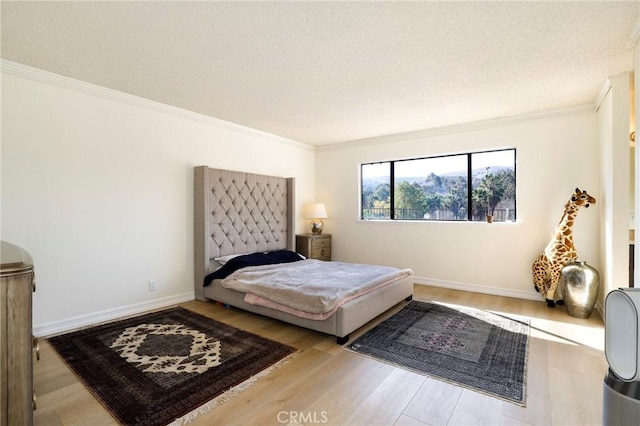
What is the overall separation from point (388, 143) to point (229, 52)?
3.23m

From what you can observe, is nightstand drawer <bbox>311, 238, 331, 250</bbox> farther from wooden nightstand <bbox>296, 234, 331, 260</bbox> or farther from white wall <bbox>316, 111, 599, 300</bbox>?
white wall <bbox>316, 111, 599, 300</bbox>

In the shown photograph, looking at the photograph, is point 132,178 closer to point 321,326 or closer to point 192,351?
point 192,351

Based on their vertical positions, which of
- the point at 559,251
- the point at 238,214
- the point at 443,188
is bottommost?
the point at 559,251

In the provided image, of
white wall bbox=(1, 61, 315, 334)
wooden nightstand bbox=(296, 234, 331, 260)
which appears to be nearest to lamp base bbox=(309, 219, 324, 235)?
wooden nightstand bbox=(296, 234, 331, 260)

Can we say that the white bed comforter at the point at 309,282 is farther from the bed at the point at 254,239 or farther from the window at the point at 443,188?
the window at the point at 443,188

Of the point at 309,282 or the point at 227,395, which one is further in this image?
the point at 309,282

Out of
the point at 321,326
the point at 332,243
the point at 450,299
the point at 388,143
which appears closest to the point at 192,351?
the point at 321,326

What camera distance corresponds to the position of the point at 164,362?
2.29m

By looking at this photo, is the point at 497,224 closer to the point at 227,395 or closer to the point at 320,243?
the point at 320,243

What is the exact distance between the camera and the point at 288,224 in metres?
5.04

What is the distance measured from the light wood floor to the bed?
0.31 m

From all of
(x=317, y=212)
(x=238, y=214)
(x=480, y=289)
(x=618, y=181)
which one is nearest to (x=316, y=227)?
(x=317, y=212)

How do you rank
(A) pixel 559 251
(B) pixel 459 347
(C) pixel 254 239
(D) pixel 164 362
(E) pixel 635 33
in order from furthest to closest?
(C) pixel 254 239 → (A) pixel 559 251 → (B) pixel 459 347 → (D) pixel 164 362 → (E) pixel 635 33

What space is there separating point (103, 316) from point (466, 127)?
16.3 ft
